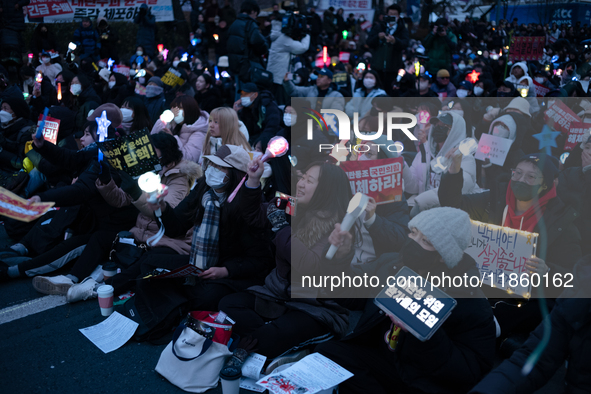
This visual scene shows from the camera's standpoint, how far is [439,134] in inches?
180

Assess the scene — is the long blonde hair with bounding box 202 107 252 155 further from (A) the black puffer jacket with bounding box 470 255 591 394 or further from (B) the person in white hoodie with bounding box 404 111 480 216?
(A) the black puffer jacket with bounding box 470 255 591 394

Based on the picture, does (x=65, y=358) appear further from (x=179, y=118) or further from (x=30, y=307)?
(x=179, y=118)

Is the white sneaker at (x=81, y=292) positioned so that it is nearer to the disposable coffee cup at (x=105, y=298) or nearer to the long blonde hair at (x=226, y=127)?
the disposable coffee cup at (x=105, y=298)

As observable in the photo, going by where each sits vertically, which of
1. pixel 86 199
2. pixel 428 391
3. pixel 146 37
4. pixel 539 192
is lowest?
pixel 428 391

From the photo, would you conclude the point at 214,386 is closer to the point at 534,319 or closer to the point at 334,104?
the point at 534,319

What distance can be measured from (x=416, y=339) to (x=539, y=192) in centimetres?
157

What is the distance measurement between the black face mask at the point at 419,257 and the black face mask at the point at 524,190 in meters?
1.21

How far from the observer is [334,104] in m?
7.84

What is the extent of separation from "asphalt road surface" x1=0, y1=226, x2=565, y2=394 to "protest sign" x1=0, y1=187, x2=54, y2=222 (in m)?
0.93

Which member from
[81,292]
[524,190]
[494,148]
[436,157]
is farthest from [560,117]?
[81,292]

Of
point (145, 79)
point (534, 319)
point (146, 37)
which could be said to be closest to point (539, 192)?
point (534, 319)

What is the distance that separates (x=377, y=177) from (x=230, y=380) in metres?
1.90

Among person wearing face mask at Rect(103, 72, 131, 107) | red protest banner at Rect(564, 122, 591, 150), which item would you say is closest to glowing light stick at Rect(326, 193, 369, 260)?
red protest banner at Rect(564, 122, 591, 150)

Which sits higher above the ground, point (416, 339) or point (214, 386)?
point (416, 339)
